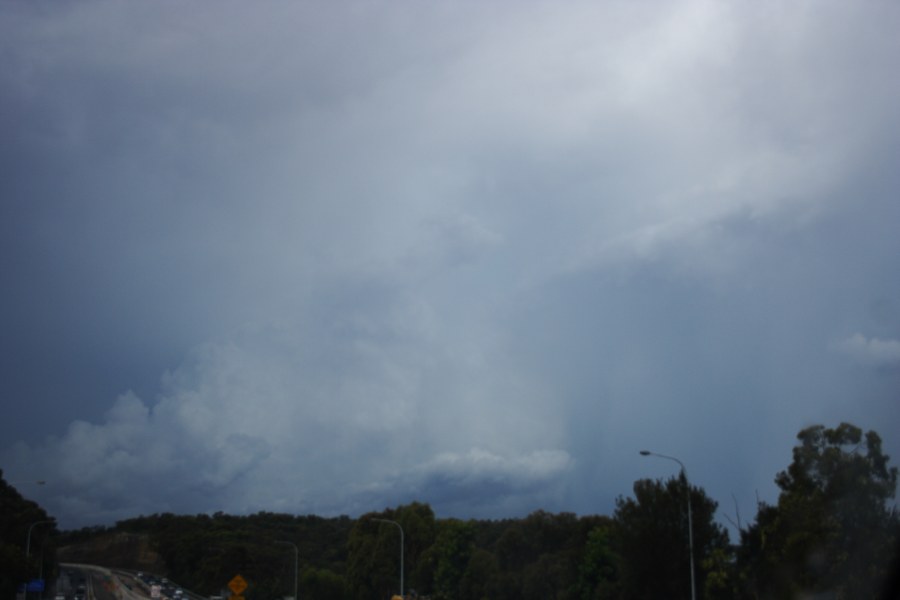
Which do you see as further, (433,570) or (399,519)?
(399,519)

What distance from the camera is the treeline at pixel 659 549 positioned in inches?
1454

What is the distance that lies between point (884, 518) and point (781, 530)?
19.6ft

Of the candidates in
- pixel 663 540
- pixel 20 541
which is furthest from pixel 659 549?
pixel 20 541

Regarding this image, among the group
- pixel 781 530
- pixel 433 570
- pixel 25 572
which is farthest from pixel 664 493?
pixel 25 572

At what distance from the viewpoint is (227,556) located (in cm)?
13075

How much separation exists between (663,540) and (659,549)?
1.95 ft

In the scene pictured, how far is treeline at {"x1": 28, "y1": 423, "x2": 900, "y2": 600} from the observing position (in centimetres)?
3694

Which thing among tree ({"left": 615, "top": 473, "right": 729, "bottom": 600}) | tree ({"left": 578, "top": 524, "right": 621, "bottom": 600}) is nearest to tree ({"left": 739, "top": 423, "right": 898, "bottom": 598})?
tree ({"left": 615, "top": 473, "right": 729, "bottom": 600})

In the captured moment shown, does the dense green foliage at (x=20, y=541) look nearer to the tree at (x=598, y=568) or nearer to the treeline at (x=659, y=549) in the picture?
the treeline at (x=659, y=549)

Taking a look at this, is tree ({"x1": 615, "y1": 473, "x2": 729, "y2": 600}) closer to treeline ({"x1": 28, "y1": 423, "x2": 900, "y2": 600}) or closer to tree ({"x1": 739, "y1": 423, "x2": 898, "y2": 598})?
treeline ({"x1": 28, "y1": 423, "x2": 900, "y2": 600})

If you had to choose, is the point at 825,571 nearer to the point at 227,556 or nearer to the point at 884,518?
the point at 884,518

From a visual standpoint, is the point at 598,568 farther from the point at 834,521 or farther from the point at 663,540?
the point at 834,521

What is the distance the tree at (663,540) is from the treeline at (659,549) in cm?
6

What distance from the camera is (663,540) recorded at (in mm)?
55031
